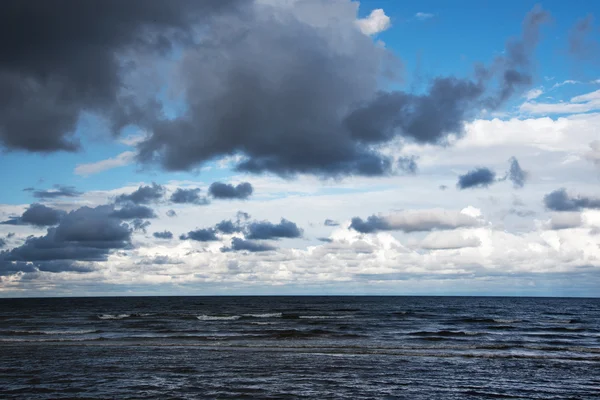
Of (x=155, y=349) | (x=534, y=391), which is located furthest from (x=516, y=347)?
(x=155, y=349)

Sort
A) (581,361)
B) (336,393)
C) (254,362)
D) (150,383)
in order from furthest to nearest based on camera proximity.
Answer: (581,361), (254,362), (150,383), (336,393)

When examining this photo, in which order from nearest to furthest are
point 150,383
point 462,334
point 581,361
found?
1. point 150,383
2. point 581,361
3. point 462,334

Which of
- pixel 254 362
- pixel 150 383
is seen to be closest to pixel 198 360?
pixel 254 362

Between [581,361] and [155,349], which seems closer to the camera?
[581,361]

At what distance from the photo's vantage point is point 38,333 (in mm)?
52781

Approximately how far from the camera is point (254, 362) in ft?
95.8

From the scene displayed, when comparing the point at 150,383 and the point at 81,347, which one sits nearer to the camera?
the point at 150,383

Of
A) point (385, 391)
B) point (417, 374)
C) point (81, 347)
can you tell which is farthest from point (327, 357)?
point (81, 347)

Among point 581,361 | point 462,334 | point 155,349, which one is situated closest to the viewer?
point 581,361

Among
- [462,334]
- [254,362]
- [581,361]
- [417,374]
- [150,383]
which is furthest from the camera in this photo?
[462,334]

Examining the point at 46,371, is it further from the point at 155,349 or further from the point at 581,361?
the point at 581,361

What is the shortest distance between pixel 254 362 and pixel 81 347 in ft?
53.6

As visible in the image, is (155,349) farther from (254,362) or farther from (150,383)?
(150,383)

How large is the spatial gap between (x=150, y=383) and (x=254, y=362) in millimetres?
7955
